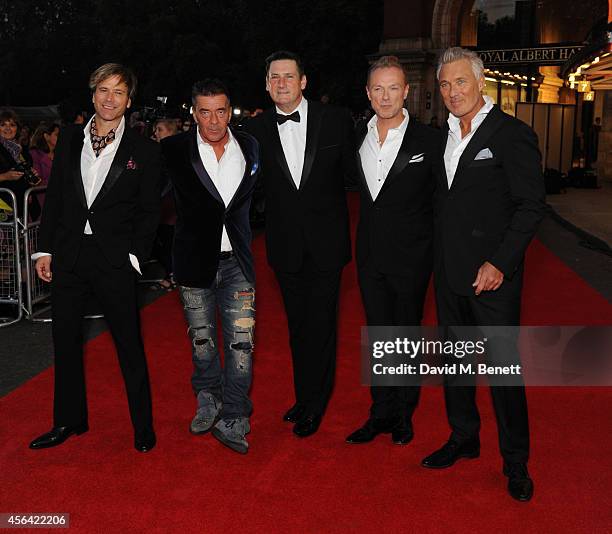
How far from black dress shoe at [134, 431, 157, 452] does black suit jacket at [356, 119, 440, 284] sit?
66.9 inches

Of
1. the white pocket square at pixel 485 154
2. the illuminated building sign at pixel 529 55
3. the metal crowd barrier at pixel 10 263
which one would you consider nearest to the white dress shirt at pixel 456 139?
the white pocket square at pixel 485 154

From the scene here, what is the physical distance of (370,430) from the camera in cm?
447

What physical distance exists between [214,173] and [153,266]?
6.22 m

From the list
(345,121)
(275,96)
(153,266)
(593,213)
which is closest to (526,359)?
(345,121)

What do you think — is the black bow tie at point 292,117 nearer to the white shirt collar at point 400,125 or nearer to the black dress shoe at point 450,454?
the white shirt collar at point 400,125

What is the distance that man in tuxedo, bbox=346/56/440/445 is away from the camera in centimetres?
401

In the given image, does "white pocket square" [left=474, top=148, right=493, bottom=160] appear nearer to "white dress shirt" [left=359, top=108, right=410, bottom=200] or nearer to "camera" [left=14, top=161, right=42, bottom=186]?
"white dress shirt" [left=359, top=108, right=410, bottom=200]

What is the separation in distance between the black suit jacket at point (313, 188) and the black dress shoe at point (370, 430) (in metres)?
1.01

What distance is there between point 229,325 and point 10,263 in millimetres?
4079

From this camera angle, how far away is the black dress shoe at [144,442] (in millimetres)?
4301

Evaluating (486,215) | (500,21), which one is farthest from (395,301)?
(500,21)

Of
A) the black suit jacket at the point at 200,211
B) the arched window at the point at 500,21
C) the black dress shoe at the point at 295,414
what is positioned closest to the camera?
the black suit jacket at the point at 200,211

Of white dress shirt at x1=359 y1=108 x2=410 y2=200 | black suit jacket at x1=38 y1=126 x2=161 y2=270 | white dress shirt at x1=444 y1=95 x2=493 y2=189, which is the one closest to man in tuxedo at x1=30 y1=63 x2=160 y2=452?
black suit jacket at x1=38 y1=126 x2=161 y2=270

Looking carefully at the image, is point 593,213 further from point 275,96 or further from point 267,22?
point 267,22
